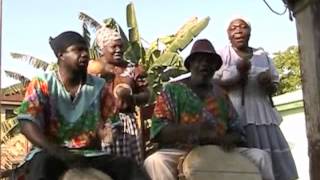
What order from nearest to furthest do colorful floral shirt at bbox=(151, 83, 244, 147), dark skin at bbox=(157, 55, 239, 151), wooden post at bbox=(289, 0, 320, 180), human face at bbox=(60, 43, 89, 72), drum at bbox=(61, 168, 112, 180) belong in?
wooden post at bbox=(289, 0, 320, 180) < drum at bbox=(61, 168, 112, 180) < human face at bbox=(60, 43, 89, 72) < dark skin at bbox=(157, 55, 239, 151) < colorful floral shirt at bbox=(151, 83, 244, 147)

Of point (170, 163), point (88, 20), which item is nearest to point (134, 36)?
point (88, 20)

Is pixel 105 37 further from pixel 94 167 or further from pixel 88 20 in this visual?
pixel 88 20

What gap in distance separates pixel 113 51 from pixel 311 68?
7.21 ft

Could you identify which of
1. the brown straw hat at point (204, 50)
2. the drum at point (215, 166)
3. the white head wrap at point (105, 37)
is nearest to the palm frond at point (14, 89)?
the white head wrap at point (105, 37)

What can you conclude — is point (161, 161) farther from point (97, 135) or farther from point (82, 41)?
point (82, 41)

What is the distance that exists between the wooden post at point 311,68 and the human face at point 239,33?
6.46 ft

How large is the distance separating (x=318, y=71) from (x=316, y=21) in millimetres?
268

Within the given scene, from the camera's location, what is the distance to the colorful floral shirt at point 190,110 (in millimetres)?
5215

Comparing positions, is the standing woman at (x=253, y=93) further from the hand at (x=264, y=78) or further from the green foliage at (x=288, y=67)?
the green foliage at (x=288, y=67)

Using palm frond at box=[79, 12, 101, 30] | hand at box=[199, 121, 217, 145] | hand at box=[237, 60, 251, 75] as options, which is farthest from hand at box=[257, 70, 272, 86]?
palm frond at box=[79, 12, 101, 30]

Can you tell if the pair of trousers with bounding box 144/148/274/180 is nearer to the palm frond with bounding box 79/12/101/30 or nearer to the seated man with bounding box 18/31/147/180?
the seated man with bounding box 18/31/147/180

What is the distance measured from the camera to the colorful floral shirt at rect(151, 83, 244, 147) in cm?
521

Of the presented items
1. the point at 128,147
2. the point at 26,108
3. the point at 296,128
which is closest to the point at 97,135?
the point at 26,108

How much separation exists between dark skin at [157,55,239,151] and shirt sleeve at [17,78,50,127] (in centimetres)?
96
